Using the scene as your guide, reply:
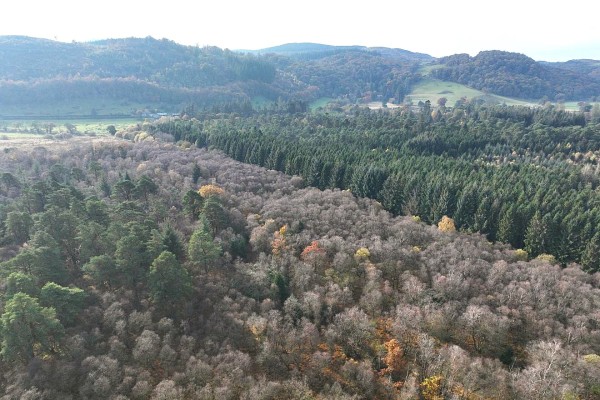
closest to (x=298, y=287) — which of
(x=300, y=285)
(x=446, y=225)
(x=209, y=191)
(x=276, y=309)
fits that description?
(x=300, y=285)

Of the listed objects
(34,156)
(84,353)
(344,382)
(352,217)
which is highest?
(34,156)

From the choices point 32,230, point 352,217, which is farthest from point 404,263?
point 32,230

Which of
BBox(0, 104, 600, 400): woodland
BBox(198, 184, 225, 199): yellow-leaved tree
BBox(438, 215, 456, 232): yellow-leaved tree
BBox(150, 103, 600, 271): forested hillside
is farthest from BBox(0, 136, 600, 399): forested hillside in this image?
BBox(150, 103, 600, 271): forested hillside

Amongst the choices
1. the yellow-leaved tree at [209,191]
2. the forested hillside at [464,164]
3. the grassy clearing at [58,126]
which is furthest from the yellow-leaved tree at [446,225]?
the grassy clearing at [58,126]

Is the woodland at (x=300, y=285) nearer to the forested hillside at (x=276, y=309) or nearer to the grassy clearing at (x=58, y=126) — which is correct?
the forested hillside at (x=276, y=309)

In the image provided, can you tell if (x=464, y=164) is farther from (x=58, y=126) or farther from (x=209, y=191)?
(x=58, y=126)

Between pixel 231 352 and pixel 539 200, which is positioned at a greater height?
pixel 539 200

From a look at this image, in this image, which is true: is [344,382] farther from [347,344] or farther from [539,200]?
[539,200]
